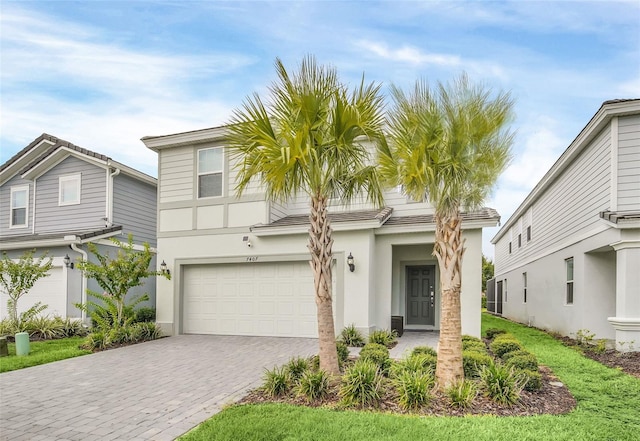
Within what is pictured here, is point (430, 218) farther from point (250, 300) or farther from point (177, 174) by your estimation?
point (177, 174)

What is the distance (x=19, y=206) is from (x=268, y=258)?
38.4 feet

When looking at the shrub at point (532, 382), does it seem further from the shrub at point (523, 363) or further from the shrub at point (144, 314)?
the shrub at point (144, 314)

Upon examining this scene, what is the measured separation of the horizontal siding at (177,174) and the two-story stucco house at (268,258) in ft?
0.10

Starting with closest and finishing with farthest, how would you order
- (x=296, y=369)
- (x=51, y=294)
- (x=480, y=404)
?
1. (x=480, y=404)
2. (x=296, y=369)
3. (x=51, y=294)

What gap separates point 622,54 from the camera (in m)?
10.0

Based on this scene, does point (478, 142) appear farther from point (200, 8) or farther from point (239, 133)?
point (200, 8)

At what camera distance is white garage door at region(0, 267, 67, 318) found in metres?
13.5

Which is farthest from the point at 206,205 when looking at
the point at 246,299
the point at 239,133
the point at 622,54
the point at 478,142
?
the point at 622,54

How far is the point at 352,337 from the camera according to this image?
1037cm

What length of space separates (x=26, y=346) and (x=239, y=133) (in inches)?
308

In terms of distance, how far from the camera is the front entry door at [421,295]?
1335 cm

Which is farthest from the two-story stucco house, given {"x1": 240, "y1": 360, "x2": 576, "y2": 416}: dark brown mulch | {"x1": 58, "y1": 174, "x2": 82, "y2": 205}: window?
{"x1": 240, "y1": 360, "x2": 576, "y2": 416}: dark brown mulch

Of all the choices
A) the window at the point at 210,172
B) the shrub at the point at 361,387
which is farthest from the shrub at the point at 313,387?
the window at the point at 210,172

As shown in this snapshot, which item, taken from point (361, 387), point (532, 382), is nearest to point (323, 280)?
point (361, 387)
